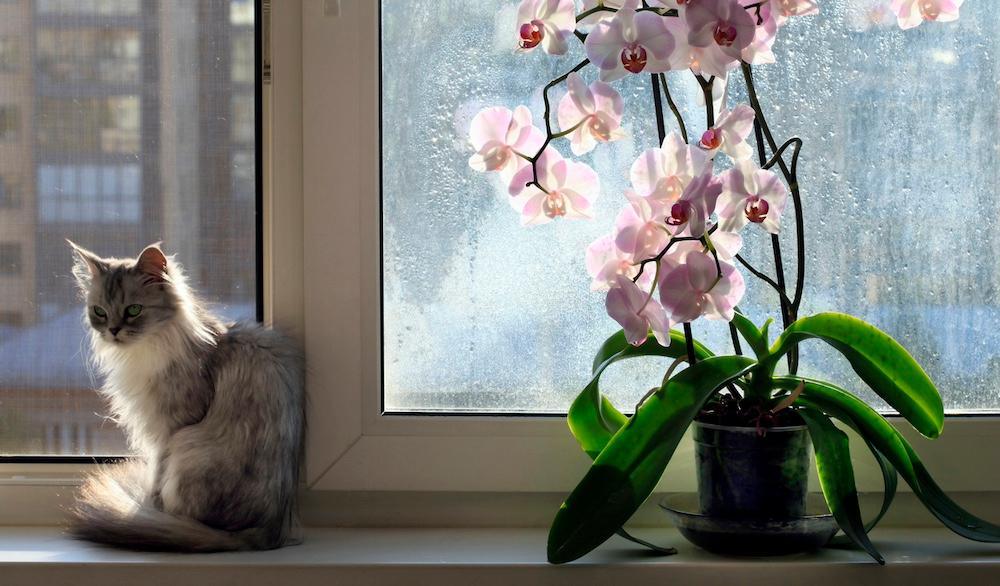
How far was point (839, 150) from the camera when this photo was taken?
1171 millimetres

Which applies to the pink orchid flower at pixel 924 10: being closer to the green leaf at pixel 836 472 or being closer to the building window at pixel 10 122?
the green leaf at pixel 836 472

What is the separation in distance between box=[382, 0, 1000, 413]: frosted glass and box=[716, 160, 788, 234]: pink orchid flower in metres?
0.31

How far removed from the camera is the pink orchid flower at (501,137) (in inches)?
35.0

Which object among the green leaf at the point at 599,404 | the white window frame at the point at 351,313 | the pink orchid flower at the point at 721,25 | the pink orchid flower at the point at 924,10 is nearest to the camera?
the pink orchid flower at the point at 721,25

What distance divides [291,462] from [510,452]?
0.26 m

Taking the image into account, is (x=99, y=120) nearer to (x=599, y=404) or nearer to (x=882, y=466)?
(x=599, y=404)

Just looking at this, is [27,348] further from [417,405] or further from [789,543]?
[789,543]

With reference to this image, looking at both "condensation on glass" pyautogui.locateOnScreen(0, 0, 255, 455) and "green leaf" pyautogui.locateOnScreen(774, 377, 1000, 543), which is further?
"condensation on glass" pyautogui.locateOnScreen(0, 0, 255, 455)

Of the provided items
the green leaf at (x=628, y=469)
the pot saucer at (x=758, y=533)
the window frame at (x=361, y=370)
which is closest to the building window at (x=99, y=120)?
the window frame at (x=361, y=370)

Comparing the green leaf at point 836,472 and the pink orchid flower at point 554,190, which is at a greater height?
the pink orchid flower at point 554,190

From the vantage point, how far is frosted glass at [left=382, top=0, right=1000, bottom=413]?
1.17 meters

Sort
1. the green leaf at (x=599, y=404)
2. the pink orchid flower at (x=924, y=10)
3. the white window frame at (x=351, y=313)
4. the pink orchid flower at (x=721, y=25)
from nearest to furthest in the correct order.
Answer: the pink orchid flower at (x=721, y=25) < the pink orchid flower at (x=924, y=10) < the green leaf at (x=599, y=404) < the white window frame at (x=351, y=313)

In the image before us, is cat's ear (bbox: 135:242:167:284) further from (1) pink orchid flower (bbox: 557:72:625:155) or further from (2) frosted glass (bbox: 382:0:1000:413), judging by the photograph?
(1) pink orchid flower (bbox: 557:72:625:155)

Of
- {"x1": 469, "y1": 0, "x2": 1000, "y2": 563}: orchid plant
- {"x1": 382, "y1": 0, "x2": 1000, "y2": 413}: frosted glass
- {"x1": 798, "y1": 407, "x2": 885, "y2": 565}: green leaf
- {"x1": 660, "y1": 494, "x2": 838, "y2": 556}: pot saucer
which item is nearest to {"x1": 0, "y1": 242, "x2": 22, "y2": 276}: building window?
{"x1": 382, "y1": 0, "x2": 1000, "y2": 413}: frosted glass
